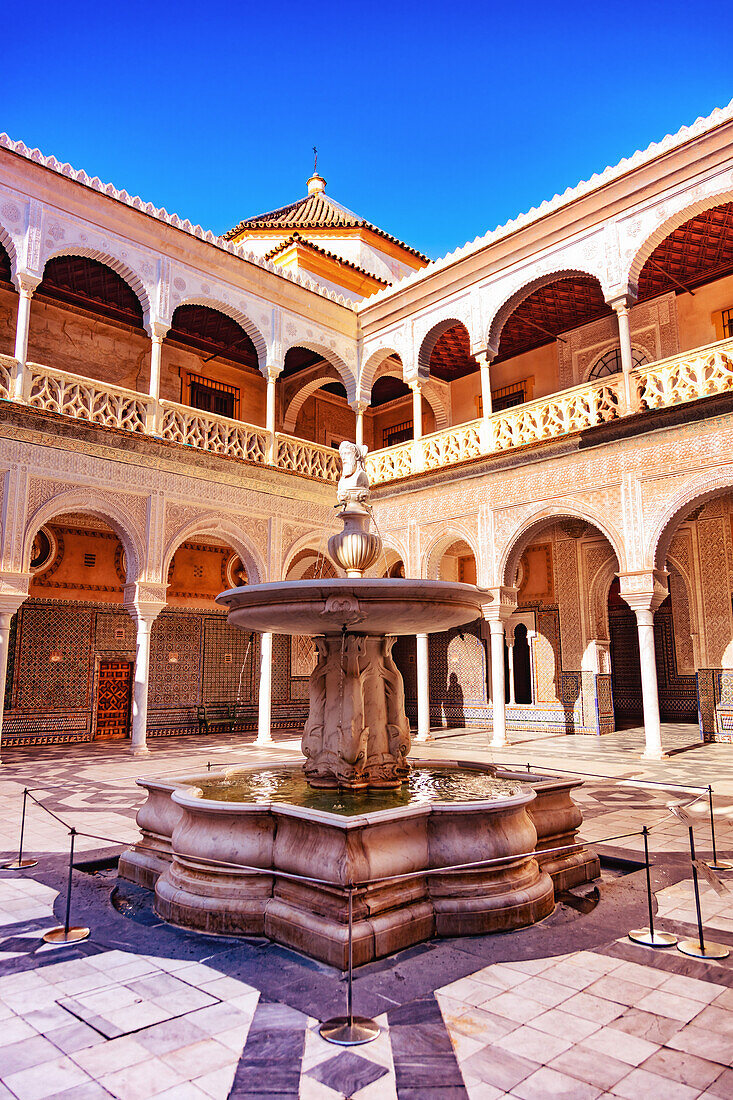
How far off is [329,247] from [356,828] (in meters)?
17.4

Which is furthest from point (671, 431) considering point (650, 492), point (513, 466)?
point (513, 466)

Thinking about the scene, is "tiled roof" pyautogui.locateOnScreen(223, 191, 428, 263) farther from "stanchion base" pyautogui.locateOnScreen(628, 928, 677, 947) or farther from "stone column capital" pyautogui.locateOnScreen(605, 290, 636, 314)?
"stanchion base" pyautogui.locateOnScreen(628, 928, 677, 947)

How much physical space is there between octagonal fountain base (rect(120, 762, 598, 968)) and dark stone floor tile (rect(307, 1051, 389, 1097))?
73 cm

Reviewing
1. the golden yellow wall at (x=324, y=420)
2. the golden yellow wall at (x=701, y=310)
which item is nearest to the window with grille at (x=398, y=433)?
the golden yellow wall at (x=324, y=420)

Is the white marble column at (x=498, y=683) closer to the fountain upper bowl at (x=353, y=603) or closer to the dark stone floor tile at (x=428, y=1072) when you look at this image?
the fountain upper bowl at (x=353, y=603)

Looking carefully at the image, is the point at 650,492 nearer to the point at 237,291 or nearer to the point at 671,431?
the point at 671,431

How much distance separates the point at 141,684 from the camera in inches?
421

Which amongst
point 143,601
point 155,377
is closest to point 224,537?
point 143,601

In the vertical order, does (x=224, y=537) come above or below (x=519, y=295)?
below

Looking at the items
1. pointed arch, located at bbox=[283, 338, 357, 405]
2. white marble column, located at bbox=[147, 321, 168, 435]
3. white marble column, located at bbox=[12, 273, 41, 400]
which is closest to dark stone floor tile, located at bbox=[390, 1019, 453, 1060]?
white marble column, located at bbox=[12, 273, 41, 400]

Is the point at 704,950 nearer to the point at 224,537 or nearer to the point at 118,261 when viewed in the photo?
the point at 224,537

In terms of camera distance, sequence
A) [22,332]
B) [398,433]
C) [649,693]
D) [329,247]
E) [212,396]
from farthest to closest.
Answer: [329,247] → [398,433] → [212,396] → [22,332] → [649,693]

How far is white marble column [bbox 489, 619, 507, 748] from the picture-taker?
451 inches

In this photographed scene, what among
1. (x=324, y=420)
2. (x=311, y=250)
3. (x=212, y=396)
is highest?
(x=311, y=250)
